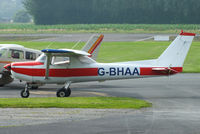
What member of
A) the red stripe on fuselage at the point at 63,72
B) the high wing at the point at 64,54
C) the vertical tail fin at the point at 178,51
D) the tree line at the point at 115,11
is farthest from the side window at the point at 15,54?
the tree line at the point at 115,11

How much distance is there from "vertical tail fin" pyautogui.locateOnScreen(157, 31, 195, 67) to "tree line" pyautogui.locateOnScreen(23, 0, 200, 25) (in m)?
77.5

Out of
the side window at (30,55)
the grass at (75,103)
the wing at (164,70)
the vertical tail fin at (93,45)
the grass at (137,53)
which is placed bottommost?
the grass at (137,53)

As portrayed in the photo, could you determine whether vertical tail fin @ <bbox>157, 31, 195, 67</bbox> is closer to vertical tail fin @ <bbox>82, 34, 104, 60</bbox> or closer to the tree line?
vertical tail fin @ <bbox>82, 34, 104, 60</bbox>

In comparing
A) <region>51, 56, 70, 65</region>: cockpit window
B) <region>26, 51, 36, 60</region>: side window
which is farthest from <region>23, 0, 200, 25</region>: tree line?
<region>51, 56, 70, 65</region>: cockpit window

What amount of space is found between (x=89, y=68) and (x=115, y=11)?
8753 centimetres

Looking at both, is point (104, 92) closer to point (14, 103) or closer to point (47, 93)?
point (47, 93)

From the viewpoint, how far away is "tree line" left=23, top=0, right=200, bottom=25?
96.2m

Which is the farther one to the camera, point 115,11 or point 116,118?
point 115,11

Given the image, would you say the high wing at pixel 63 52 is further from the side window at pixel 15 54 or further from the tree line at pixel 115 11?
the tree line at pixel 115 11

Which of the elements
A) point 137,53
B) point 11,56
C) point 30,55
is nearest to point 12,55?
point 11,56

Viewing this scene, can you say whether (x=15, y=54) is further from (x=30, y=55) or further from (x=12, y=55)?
(x=30, y=55)

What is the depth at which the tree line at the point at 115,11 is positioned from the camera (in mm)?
96250

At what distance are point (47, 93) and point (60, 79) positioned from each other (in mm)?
1286

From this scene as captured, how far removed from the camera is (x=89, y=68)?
60.0ft
